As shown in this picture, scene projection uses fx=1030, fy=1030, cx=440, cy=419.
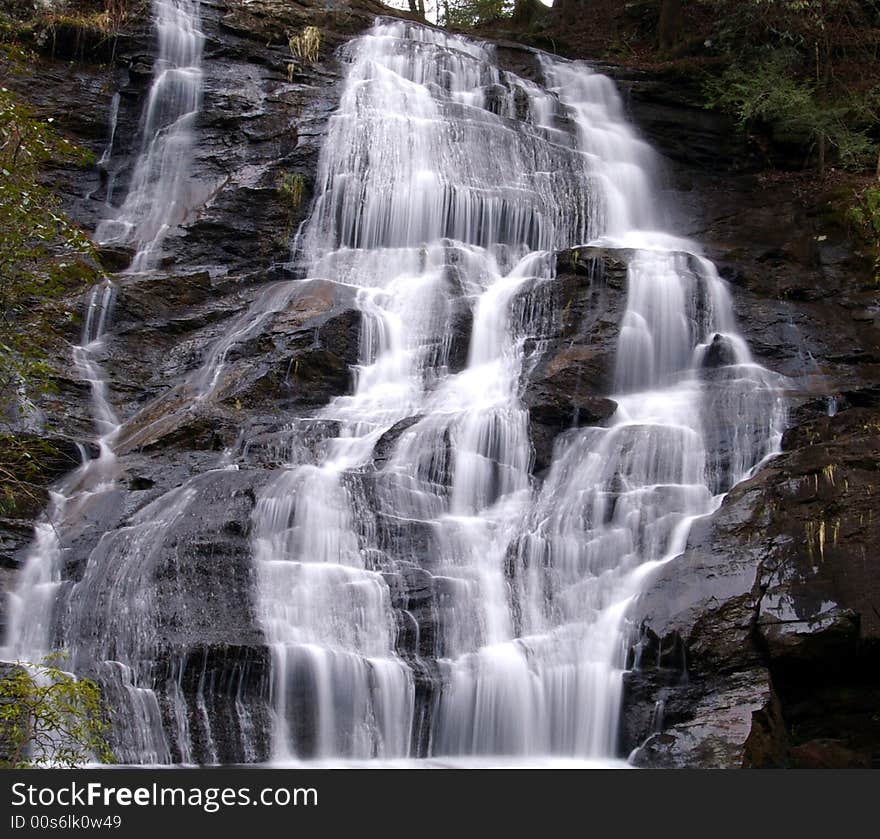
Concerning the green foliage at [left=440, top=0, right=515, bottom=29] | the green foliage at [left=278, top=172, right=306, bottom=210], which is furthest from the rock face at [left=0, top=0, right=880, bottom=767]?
the green foliage at [left=440, top=0, right=515, bottom=29]

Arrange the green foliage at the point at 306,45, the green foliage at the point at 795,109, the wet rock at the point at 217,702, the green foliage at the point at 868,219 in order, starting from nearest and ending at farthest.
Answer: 1. the wet rock at the point at 217,702
2. the green foliage at the point at 868,219
3. the green foliage at the point at 795,109
4. the green foliage at the point at 306,45

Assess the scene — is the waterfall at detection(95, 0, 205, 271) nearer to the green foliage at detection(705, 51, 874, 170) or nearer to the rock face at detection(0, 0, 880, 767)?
the rock face at detection(0, 0, 880, 767)

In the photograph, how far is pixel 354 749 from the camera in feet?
33.0

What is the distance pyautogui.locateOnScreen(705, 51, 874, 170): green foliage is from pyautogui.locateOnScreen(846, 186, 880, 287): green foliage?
228 centimetres

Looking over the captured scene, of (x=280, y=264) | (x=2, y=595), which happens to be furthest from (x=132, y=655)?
(x=280, y=264)

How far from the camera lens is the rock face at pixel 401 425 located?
9.88 metres

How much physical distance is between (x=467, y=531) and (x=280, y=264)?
26.2 feet

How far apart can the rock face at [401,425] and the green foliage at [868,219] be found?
1.15 feet

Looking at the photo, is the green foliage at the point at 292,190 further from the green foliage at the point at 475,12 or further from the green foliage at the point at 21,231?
the green foliage at the point at 475,12

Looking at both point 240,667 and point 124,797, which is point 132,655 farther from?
point 124,797

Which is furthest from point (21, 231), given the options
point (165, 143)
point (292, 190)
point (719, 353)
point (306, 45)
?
point (306, 45)

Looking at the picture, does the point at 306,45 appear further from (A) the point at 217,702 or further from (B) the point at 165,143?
(A) the point at 217,702

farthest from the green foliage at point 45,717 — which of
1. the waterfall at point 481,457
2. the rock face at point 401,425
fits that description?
the waterfall at point 481,457

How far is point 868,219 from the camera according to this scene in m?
17.6
